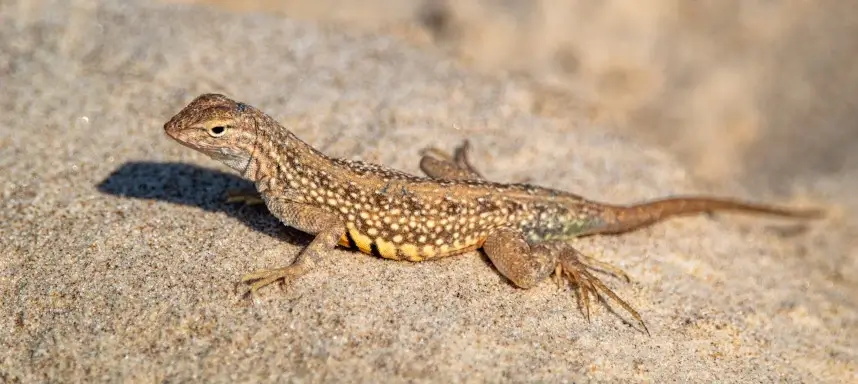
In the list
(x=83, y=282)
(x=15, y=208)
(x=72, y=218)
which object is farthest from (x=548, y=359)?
(x=15, y=208)

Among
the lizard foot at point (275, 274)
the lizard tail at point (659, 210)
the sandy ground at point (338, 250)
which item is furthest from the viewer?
the lizard tail at point (659, 210)

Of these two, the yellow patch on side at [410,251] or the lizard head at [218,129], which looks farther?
the yellow patch on side at [410,251]

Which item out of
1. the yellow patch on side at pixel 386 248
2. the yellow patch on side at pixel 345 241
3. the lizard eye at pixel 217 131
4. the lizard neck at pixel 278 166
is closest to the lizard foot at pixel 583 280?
the yellow patch on side at pixel 386 248

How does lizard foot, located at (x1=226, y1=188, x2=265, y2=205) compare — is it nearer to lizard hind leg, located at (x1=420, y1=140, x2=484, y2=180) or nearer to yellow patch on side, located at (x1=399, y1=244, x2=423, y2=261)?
yellow patch on side, located at (x1=399, y1=244, x2=423, y2=261)

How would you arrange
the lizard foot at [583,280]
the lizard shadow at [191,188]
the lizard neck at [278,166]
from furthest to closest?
the lizard shadow at [191,188]
the lizard foot at [583,280]
the lizard neck at [278,166]

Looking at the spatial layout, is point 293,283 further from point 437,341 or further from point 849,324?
point 849,324

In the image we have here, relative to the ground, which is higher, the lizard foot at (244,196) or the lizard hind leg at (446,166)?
the lizard hind leg at (446,166)

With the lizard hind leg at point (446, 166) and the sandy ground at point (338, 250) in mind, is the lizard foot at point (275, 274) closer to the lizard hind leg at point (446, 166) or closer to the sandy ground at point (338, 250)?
the sandy ground at point (338, 250)
